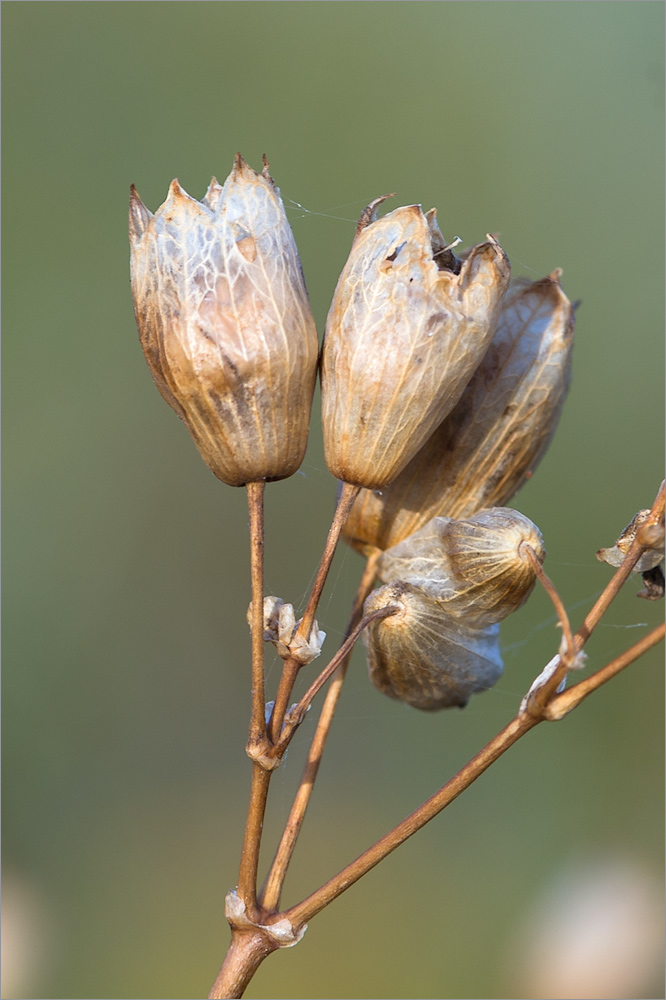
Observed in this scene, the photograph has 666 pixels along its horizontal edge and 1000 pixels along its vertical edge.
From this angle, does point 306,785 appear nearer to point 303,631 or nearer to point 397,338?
point 303,631

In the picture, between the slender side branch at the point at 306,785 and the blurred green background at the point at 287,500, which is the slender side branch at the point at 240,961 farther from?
the blurred green background at the point at 287,500

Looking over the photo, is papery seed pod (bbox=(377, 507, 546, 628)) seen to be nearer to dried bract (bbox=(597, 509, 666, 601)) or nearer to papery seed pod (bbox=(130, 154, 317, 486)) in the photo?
dried bract (bbox=(597, 509, 666, 601))

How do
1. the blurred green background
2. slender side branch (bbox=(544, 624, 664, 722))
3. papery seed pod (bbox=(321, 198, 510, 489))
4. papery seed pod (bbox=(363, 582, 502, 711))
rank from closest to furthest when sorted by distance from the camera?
1. slender side branch (bbox=(544, 624, 664, 722))
2. papery seed pod (bbox=(321, 198, 510, 489))
3. papery seed pod (bbox=(363, 582, 502, 711))
4. the blurred green background

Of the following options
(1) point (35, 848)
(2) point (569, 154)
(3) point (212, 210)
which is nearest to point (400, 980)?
(1) point (35, 848)

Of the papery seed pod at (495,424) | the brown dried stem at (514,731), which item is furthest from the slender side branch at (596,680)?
the papery seed pod at (495,424)

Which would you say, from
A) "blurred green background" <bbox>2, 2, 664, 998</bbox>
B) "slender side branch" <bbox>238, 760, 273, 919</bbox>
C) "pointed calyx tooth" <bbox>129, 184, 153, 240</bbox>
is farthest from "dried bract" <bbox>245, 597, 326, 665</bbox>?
"blurred green background" <bbox>2, 2, 664, 998</bbox>

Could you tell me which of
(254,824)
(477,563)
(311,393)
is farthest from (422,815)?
(311,393)

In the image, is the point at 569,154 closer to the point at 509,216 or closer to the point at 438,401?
the point at 509,216
